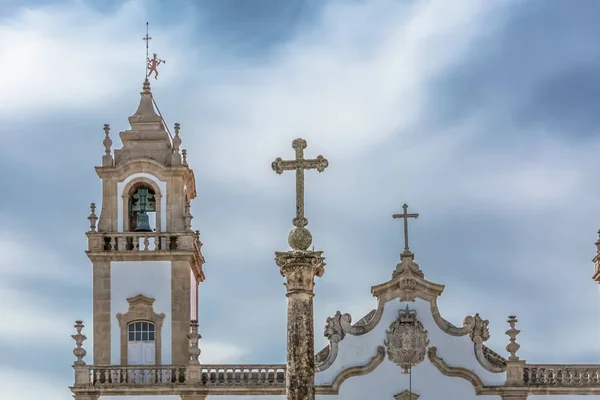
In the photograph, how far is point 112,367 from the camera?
141ft

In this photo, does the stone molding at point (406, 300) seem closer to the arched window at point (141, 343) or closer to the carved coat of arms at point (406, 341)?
the carved coat of arms at point (406, 341)

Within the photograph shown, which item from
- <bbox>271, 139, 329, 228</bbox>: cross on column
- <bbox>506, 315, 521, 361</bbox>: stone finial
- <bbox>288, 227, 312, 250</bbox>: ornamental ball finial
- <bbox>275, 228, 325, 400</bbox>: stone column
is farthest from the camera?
<bbox>506, 315, 521, 361</bbox>: stone finial

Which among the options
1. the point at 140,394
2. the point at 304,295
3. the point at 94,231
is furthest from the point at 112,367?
the point at 304,295

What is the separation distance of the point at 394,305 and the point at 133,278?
698 centimetres

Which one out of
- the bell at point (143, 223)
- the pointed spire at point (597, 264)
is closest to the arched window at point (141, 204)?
the bell at point (143, 223)

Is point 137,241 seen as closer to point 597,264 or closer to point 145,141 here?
point 145,141

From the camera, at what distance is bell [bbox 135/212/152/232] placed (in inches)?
1754

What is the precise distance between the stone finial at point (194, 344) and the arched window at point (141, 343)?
1.16 m

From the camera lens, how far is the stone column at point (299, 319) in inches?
1112

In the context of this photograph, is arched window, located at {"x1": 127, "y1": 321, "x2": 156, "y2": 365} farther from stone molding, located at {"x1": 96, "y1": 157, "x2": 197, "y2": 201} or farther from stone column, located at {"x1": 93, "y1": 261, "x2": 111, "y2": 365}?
stone molding, located at {"x1": 96, "y1": 157, "x2": 197, "y2": 201}

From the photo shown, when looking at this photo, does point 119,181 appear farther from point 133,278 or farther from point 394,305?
point 394,305

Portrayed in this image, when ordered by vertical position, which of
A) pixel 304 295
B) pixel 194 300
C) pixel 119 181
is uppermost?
pixel 119 181

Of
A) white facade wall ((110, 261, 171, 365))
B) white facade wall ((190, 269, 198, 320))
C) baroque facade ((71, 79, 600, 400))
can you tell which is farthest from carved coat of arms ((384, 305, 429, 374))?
white facade wall ((110, 261, 171, 365))

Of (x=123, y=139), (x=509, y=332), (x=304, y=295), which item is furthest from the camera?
(x=123, y=139)
